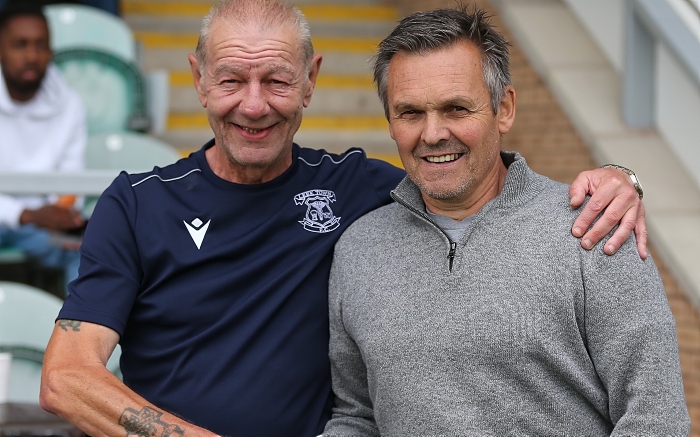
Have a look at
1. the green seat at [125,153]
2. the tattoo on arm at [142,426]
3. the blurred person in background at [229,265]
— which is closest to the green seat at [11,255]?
the green seat at [125,153]

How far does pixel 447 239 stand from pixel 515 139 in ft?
12.5

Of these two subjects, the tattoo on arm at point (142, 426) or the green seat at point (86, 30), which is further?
the green seat at point (86, 30)

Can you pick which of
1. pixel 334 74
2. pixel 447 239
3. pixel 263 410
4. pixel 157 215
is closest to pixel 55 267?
pixel 157 215

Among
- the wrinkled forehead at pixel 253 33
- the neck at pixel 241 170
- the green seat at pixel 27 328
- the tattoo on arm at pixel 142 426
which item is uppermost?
the wrinkled forehead at pixel 253 33

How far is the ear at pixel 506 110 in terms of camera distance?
7.54ft

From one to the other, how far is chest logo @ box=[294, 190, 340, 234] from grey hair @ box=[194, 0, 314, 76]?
0.31 meters

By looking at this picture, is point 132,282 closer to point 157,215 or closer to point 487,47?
point 157,215

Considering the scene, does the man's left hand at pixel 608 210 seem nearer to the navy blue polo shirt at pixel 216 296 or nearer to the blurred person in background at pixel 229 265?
the blurred person in background at pixel 229 265

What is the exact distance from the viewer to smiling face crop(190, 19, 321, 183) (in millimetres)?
2443

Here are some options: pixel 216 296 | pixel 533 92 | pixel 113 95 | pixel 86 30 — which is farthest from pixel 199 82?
pixel 86 30

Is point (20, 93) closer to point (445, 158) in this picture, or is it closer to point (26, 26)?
point (26, 26)

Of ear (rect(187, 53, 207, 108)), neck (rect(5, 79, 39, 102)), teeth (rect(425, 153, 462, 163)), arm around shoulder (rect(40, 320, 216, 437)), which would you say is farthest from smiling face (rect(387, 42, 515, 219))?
neck (rect(5, 79, 39, 102))

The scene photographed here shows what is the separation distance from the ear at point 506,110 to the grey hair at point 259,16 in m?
0.54

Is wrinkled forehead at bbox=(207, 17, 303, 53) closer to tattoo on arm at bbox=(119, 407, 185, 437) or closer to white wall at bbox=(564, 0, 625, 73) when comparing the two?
tattoo on arm at bbox=(119, 407, 185, 437)
